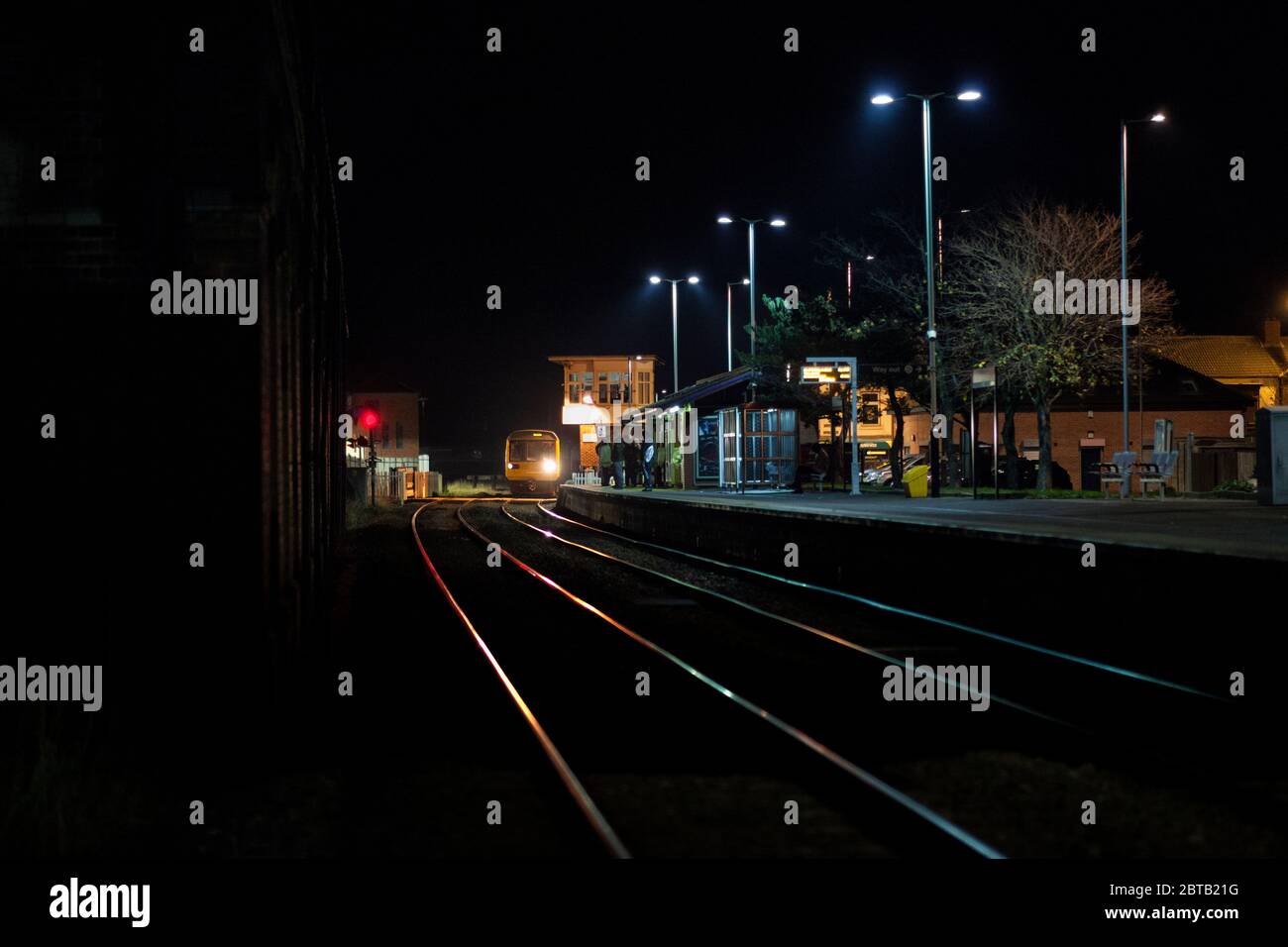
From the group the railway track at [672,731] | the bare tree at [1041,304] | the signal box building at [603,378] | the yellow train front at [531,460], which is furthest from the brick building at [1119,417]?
the railway track at [672,731]

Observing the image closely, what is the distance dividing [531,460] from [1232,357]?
48.9 metres

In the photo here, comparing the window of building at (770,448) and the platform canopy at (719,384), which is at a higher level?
the platform canopy at (719,384)

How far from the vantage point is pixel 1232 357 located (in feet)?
275

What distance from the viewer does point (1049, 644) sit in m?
11.5

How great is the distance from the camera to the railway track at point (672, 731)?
5363 mm

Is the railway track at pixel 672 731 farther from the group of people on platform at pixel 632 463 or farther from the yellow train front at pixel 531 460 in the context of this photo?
the yellow train front at pixel 531 460

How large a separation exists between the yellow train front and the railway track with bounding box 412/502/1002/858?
48514mm
